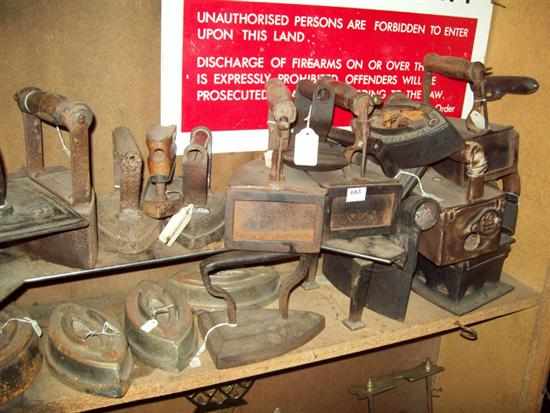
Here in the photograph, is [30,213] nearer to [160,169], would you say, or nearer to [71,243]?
[71,243]

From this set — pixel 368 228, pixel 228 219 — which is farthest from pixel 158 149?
pixel 368 228

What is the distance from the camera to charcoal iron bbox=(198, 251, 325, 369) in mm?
1243

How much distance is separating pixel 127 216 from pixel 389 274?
2.10 feet

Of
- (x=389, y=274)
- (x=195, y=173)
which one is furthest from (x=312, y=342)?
(x=195, y=173)

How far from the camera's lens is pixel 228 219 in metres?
1.13

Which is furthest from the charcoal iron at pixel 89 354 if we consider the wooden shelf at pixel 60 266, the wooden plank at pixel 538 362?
the wooden plank at pixel 538 362

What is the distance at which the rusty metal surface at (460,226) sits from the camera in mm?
1304

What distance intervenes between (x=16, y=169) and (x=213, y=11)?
0.56 m

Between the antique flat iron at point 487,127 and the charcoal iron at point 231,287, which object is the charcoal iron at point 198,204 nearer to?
the charcoal iron at point 231,287

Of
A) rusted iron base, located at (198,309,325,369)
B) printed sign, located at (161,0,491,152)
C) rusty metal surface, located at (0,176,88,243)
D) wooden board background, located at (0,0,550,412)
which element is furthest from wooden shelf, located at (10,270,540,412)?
printed sign, located at (161,0,491,152)

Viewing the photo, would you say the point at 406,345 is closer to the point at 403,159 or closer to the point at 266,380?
the point at 266,380

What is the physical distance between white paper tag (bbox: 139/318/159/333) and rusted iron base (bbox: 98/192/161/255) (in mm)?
159

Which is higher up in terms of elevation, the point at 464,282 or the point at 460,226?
the point at 460,226

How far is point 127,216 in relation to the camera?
3.92 ft
